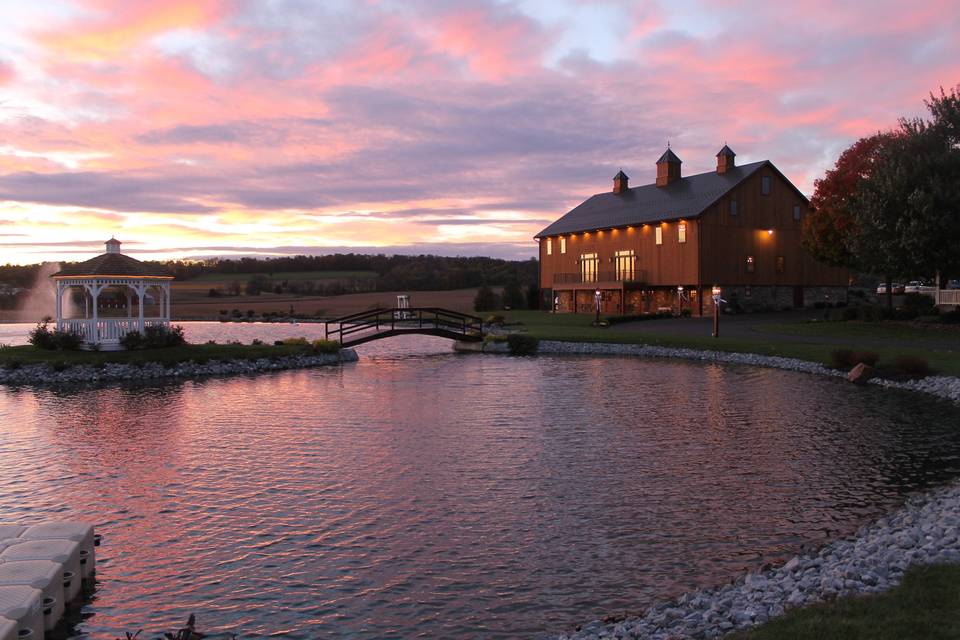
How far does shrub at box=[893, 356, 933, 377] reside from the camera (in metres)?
24.8

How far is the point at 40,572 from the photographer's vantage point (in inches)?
314

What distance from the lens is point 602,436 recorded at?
17.3m

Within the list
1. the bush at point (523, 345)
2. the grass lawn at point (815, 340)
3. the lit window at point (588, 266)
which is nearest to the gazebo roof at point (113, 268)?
the bush at point (523, 345)

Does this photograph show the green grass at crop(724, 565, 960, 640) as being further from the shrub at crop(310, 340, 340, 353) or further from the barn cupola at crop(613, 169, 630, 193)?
the barn cupola at crop(613, 169, 630, 193)

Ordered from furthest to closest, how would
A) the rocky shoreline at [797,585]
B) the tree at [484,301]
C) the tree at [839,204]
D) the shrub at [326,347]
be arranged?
the tree at [484,301] → the tree at [839,204] → the shrub at [326,347] → the rocky shoreline at [797,585]

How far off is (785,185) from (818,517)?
53.4 m

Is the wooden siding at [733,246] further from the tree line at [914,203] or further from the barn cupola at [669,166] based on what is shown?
the tree line at [914,203]

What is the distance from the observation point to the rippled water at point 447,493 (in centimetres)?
869

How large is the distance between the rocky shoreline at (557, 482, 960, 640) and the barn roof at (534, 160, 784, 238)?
4678 cm

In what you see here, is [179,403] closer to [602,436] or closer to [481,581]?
[602,436]

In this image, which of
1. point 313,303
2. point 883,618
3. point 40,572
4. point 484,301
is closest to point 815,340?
point 883,618

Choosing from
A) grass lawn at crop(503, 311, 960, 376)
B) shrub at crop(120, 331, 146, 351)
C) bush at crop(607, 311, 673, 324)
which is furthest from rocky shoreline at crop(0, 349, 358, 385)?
bush at crop(607, 311, 673, 324)

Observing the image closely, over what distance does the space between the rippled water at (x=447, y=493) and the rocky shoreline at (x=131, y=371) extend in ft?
18.5

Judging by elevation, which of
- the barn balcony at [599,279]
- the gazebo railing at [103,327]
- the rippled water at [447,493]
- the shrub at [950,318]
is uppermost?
the barn balcony at [599,279]
